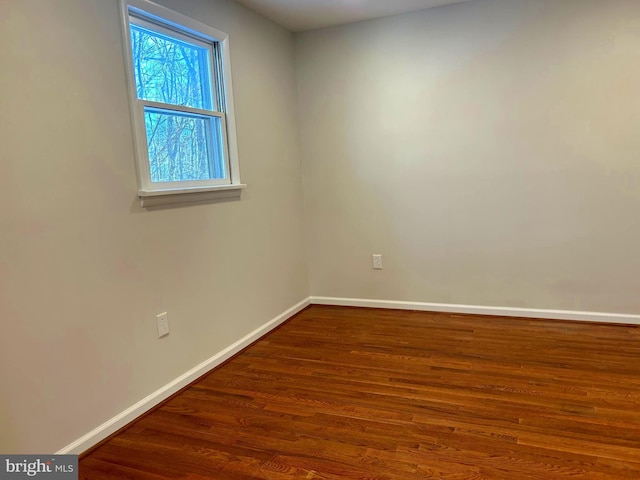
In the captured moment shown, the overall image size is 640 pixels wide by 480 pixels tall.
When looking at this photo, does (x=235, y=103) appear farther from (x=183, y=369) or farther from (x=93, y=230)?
(x=183, y=369)

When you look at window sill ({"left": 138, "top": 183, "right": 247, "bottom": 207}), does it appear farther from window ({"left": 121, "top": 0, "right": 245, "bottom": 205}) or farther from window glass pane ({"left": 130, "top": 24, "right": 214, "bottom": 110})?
window glass pane ({"left": 130, "top": 24, "right": 214, "bottom": 110})

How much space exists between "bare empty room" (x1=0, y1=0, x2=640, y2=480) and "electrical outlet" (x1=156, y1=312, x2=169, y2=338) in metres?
0.02

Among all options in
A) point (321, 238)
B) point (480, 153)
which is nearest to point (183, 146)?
point (321, 238)

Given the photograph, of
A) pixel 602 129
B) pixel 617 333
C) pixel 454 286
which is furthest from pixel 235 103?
pixel 617 333

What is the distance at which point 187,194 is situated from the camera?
8.20 feet

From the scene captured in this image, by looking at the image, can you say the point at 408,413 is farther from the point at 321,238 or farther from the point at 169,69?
the point at 169,69

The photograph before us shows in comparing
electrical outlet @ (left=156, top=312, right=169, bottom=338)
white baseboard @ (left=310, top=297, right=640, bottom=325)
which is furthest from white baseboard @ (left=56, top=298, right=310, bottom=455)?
white baseboard @ (left=310, top=297, right=640, bottom=325)

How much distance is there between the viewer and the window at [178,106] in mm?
2244

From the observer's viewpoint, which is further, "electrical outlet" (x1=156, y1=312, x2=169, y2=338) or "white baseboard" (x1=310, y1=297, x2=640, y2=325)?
"white baseboard" (x1=310, y1=297, x2=640, y2=325)

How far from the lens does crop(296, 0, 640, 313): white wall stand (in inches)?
117

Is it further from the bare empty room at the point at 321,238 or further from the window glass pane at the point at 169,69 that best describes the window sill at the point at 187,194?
the window glass pane at the point at 169,69

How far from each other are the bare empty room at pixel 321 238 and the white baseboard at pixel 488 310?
2 cm

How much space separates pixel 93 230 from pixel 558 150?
9.53 feet

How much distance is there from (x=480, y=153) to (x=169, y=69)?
217cm
